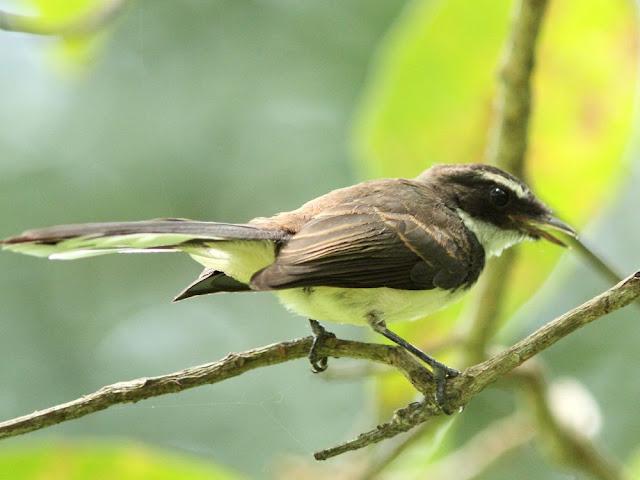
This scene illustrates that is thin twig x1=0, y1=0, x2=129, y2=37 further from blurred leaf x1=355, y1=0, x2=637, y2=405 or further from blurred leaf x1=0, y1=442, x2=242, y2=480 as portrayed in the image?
blurred leaf x1=0, y1=442, x2=242, y2=480

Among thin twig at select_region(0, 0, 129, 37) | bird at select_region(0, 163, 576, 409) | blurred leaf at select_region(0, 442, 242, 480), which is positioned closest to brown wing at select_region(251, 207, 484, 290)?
bird at select_region(0, 163, 576, 409)

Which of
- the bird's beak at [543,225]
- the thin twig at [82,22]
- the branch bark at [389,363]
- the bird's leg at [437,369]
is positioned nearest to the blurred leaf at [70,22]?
the thin twig at [82,22]

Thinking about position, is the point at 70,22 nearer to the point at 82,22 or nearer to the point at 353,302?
the point at 82,22

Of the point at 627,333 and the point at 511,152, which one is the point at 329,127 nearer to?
the point at 627,333

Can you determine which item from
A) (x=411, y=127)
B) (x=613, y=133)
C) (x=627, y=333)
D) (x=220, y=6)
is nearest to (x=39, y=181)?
(x=220, y=6)

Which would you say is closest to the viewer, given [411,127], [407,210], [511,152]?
[407,210]

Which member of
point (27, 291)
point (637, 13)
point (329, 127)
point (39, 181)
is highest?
point (637, 13)

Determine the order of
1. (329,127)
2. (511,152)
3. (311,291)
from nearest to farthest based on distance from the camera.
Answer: (311,291) → (511,152) → (329,127)
